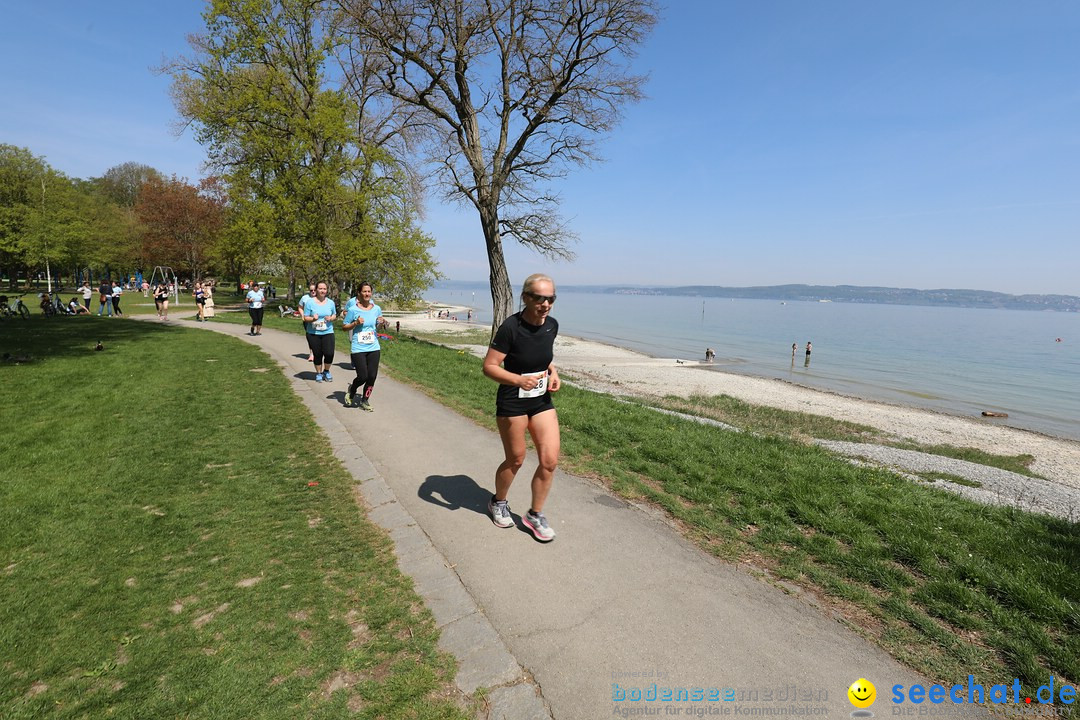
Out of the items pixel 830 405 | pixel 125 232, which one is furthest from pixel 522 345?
pixel 125 232

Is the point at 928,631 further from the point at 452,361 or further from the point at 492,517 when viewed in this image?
the point at 452,361

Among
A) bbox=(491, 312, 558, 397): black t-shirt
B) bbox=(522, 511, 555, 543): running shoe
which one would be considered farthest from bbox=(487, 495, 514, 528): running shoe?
bbox=(491, 312, 558, 397): black t-shirt

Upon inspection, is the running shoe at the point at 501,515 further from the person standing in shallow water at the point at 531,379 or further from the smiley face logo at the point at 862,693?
the smiley face logo at the point at 862,693

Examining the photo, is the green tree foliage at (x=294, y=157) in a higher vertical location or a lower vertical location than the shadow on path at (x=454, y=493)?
higher

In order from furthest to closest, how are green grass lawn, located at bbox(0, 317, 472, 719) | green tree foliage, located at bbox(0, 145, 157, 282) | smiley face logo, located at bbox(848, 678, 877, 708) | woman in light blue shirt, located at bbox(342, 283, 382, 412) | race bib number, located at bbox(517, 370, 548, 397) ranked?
green tree foliage, located at bbox(0, 145, 157, 282)
woman in light blue shirt, located at bbox(342, 283, 382, 412)
race bib number, located at bbox(517, 370, 548, 397)
smiley face logo, located at bbox(848, 678, 877, 708)
green grass lawn, located at bbox(0, 317, 472, 719)

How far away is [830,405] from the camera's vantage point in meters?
20.6

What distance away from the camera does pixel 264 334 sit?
18.2 m

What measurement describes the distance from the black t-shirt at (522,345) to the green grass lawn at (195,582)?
1.79 meters

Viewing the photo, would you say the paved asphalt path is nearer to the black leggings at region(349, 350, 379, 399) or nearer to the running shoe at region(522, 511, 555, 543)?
the running shoe at region(522, 511, 555, 543)

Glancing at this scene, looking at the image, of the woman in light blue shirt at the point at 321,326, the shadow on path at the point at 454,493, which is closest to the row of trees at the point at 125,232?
the woman in light blue shirt at the point at 321,326

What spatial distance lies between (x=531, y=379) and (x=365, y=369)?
5.36 meters

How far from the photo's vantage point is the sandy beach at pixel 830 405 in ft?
49.7

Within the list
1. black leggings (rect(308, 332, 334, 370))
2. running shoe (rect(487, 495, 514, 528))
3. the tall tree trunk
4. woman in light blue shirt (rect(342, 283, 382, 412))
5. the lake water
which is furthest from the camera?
the lake water

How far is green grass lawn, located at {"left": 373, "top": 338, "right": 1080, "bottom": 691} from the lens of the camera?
291 centimetres
